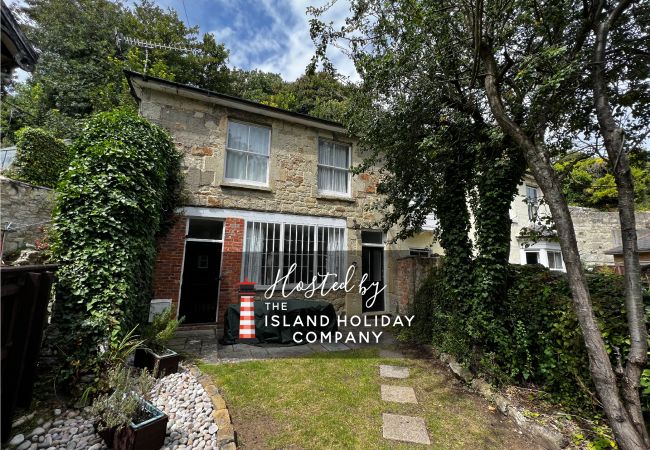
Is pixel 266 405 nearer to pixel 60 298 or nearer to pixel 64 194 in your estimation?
pixel 60 298

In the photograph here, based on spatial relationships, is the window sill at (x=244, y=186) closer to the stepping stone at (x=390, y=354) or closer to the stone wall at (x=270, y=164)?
the stone wall at (x=270, y=164)

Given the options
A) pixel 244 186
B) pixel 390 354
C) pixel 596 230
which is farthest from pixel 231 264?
pixel 596 230

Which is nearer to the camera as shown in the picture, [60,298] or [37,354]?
[37,354]

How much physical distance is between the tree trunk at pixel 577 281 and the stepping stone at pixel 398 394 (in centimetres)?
201

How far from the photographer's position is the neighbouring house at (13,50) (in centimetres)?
192

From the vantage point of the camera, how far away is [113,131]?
4109 millimetres

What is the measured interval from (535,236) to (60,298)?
6.97 m

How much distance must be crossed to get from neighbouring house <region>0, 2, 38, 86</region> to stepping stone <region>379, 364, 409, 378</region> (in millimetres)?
5573

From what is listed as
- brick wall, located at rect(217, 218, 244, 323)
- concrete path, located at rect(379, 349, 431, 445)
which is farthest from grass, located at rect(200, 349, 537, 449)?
brick wall, located at rect(217, 218, 244, 323)

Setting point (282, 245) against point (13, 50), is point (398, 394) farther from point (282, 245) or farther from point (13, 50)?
point (13, 50)

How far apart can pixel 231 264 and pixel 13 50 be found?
5292 millimetres

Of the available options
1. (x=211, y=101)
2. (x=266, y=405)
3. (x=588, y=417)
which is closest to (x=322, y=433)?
(x=266, y=405)

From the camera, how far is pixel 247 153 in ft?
24.5

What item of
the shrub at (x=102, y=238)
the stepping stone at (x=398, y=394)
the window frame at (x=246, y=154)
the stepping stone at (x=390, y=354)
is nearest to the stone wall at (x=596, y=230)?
the stepping stone at (x=390, y=354)
